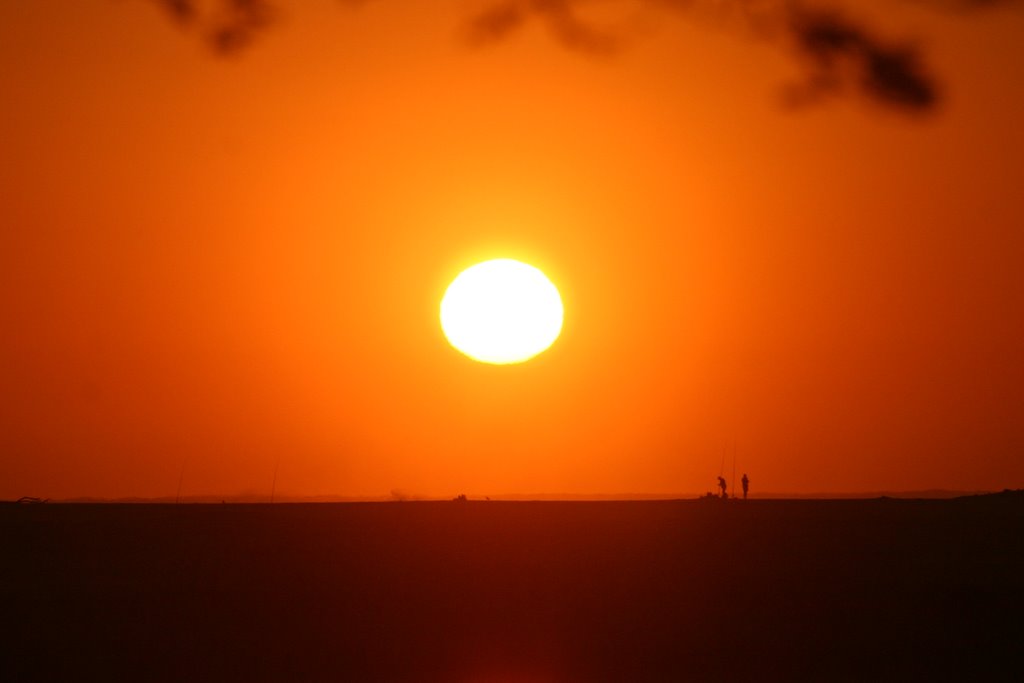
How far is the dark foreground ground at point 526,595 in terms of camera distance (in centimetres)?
1705

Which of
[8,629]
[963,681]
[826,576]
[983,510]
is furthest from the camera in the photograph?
[983,510]

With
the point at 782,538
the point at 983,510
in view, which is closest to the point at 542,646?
the point at 782,538

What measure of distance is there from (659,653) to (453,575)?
489cm

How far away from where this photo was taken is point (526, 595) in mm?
20219

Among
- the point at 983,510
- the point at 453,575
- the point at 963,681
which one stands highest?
the point at 983,510

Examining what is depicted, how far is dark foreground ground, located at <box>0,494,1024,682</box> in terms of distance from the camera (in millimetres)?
17047

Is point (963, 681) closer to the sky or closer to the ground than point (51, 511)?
closer to the ground

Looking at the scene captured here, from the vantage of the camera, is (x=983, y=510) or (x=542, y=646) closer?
(x=542, y=646)

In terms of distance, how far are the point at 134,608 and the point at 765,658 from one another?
9.43m

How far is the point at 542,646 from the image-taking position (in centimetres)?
1803

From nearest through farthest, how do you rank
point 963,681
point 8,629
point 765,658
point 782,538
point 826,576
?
1. point 963,681
2. point 765,658
3. point 8,629
4. point 826,576
5. point 782,538

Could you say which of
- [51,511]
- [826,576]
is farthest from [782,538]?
[51,511]

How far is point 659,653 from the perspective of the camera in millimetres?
17516

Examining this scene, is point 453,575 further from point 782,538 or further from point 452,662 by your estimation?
point 782,538
